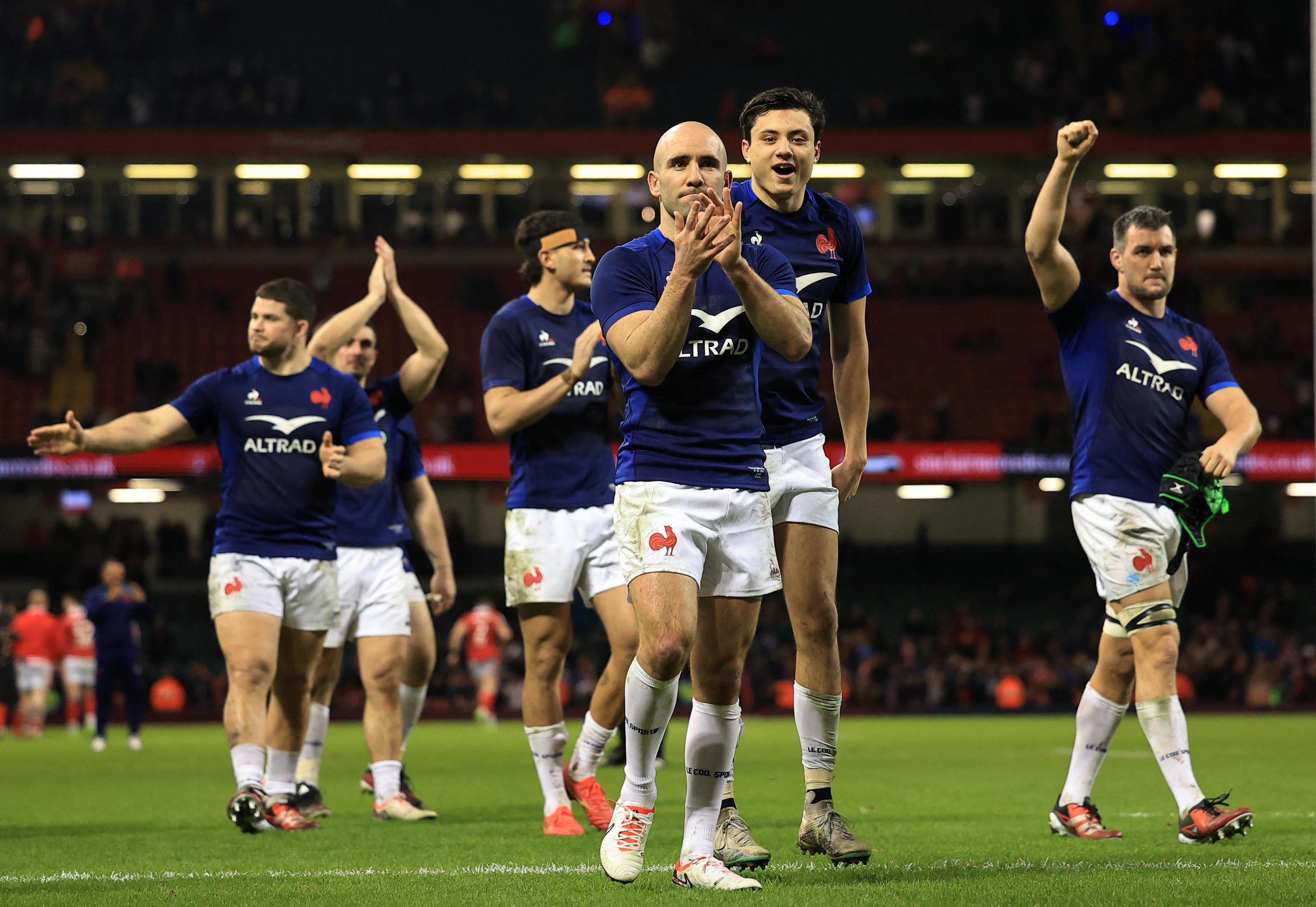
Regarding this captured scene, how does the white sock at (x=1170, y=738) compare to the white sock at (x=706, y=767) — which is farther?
the white sock at (x=1170, y=738)

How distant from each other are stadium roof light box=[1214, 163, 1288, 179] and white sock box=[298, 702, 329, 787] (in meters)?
30.9

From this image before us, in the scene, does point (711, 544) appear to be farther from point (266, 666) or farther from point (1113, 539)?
point (266, 666)

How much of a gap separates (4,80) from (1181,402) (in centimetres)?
3344

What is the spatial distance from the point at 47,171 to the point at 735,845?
1299 inches

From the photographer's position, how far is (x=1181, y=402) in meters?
6.69

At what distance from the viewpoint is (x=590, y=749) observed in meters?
7.14

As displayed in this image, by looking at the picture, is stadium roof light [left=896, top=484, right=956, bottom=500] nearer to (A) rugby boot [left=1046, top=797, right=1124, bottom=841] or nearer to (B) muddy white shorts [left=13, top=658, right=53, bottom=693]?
(B) muddy white shorts [left=13, top=658, right=53, bottom=693]

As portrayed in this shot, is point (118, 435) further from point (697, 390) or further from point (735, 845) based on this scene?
point (735, 845)

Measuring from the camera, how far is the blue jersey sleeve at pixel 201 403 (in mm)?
7098

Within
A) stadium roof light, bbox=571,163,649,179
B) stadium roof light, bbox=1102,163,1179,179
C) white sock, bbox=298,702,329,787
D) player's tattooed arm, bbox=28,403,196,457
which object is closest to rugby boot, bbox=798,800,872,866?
player's tattooed arm, bbox=28,403,196,457

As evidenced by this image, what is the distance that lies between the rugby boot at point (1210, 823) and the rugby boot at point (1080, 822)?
326 mm

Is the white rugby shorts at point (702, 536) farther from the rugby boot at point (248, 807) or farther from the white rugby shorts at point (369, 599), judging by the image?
the white rugby shorts at point (369, 599)

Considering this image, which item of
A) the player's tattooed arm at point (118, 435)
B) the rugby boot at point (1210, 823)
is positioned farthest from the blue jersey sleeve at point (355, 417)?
the rugby boot at point (1210, 823)

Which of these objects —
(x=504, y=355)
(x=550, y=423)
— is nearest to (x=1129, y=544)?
(x=550, y=423)
